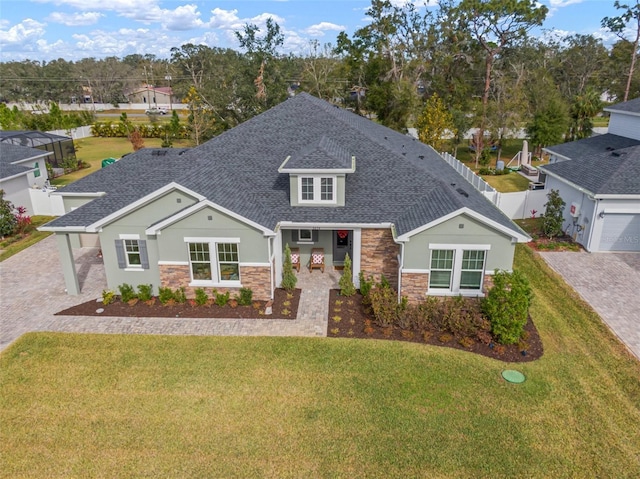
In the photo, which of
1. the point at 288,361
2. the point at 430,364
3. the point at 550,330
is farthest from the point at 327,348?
the point at 550,330

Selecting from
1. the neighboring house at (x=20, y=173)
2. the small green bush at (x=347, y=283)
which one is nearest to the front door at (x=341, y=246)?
the small green bush at (x=347, y=283)

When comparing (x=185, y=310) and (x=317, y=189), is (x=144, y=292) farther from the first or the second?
(x=317, y=189)

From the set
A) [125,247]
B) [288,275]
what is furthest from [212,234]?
[125,247]

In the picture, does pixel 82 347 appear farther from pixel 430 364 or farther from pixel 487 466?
pixel 487 466

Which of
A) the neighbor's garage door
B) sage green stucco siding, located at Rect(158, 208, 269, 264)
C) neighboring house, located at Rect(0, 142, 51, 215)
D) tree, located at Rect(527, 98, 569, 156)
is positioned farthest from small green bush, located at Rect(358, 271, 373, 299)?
tree, located at Rect(527, 98, 569, 156)

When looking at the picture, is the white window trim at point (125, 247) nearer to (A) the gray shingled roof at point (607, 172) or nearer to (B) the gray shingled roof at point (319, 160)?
(B) the gray shingled roof at point (319, 160)
